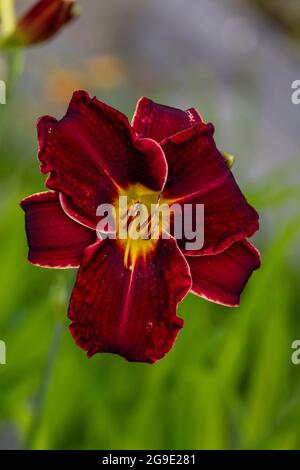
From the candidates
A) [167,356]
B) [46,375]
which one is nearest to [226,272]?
[46,375]

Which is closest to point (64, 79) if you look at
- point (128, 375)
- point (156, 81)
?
point (128, 375)

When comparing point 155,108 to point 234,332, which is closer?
point 155,108

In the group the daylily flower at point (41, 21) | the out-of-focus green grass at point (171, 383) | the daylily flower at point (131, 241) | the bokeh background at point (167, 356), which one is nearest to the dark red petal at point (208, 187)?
the daylily flower at point (131, 241)

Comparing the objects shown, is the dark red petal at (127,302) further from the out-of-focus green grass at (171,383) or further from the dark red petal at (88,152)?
the out-of-focus green grass at (171,383)

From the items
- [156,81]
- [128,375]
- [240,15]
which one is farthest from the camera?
[240,15]

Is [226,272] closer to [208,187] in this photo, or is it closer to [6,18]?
[208,187]

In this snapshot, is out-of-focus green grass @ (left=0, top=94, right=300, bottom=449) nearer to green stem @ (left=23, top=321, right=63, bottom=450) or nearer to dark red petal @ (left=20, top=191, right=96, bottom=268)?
green stem @ (left=23, top=321, right=63, bottom=450)

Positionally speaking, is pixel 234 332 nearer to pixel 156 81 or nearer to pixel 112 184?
pixel 112 184
